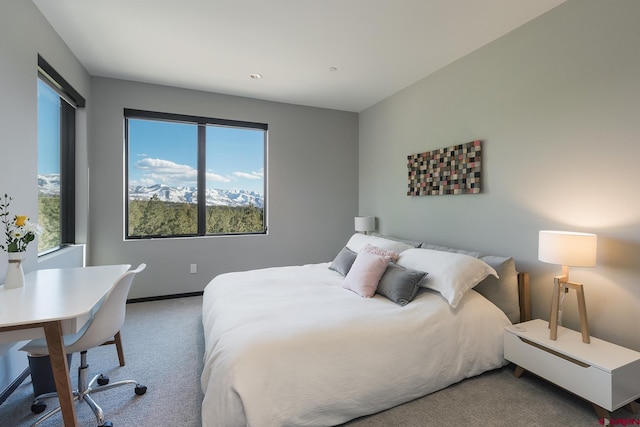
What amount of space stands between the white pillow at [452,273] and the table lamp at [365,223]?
5.82ft

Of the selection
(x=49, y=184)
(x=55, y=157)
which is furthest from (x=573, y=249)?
(x=55, y=157)

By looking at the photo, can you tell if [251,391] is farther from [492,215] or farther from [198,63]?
[198,63]

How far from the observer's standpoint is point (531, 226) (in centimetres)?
250

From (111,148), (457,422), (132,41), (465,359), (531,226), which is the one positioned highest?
(132,41)

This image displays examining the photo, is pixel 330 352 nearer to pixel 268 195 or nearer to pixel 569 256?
pixel 569 256

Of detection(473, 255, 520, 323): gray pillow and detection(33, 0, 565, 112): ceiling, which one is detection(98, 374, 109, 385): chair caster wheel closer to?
detection(33, 0, 565, 112): ceiling

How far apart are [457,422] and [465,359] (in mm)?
449

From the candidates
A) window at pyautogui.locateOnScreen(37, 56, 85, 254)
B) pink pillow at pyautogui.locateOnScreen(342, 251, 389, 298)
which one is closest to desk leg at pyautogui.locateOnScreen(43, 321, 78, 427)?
window at pyautogui.locateOnScreen(37, 56, 85, 254)

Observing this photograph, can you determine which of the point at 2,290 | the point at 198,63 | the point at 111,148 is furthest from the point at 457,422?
the point at 111,148

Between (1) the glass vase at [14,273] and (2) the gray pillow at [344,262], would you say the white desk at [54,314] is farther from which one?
(2) the gray pillow at [344,262]

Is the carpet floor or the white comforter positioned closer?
the white comforter

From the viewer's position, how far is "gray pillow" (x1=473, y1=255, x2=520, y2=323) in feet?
7.73

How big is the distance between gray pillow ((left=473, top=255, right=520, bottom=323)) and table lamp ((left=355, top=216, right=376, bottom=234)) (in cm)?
203

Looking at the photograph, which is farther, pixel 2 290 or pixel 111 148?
pixel 111 148
